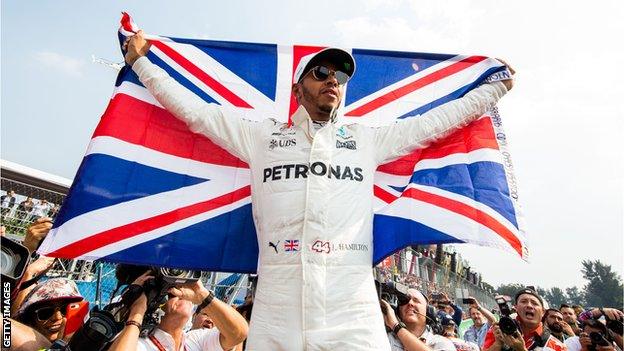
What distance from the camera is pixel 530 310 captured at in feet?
15.1

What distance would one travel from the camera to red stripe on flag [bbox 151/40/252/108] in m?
3.26

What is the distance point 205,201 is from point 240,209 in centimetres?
24

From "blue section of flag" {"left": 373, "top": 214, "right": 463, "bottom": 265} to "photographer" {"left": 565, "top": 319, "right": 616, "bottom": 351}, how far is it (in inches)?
120

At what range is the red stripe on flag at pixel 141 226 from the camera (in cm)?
255

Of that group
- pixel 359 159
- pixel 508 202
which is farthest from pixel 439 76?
pixel 359 159

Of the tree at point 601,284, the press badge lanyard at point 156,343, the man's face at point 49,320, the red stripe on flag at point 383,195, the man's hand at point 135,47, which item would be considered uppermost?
the tree at point 601,284

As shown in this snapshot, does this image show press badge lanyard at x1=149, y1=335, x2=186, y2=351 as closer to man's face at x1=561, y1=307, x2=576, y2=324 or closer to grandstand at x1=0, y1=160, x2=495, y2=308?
grandstand at x1=0, y1=160, x2=495, y2=308

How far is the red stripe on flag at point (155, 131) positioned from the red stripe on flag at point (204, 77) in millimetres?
465

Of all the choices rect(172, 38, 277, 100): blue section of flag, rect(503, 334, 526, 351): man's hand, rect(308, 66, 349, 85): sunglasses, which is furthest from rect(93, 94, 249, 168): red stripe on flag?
rect(503, 334, 526, 351): man's hand

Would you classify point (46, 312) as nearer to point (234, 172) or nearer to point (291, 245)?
point (234, 172)

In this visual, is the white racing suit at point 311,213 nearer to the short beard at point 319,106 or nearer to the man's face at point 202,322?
the short beard at point 319,106

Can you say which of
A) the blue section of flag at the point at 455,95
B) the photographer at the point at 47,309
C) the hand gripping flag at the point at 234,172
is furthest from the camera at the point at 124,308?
the blue section of flag at the point at 455,95

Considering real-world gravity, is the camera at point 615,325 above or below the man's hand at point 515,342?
above

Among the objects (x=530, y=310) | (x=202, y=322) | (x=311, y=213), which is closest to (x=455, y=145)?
(x=311, y=213)
